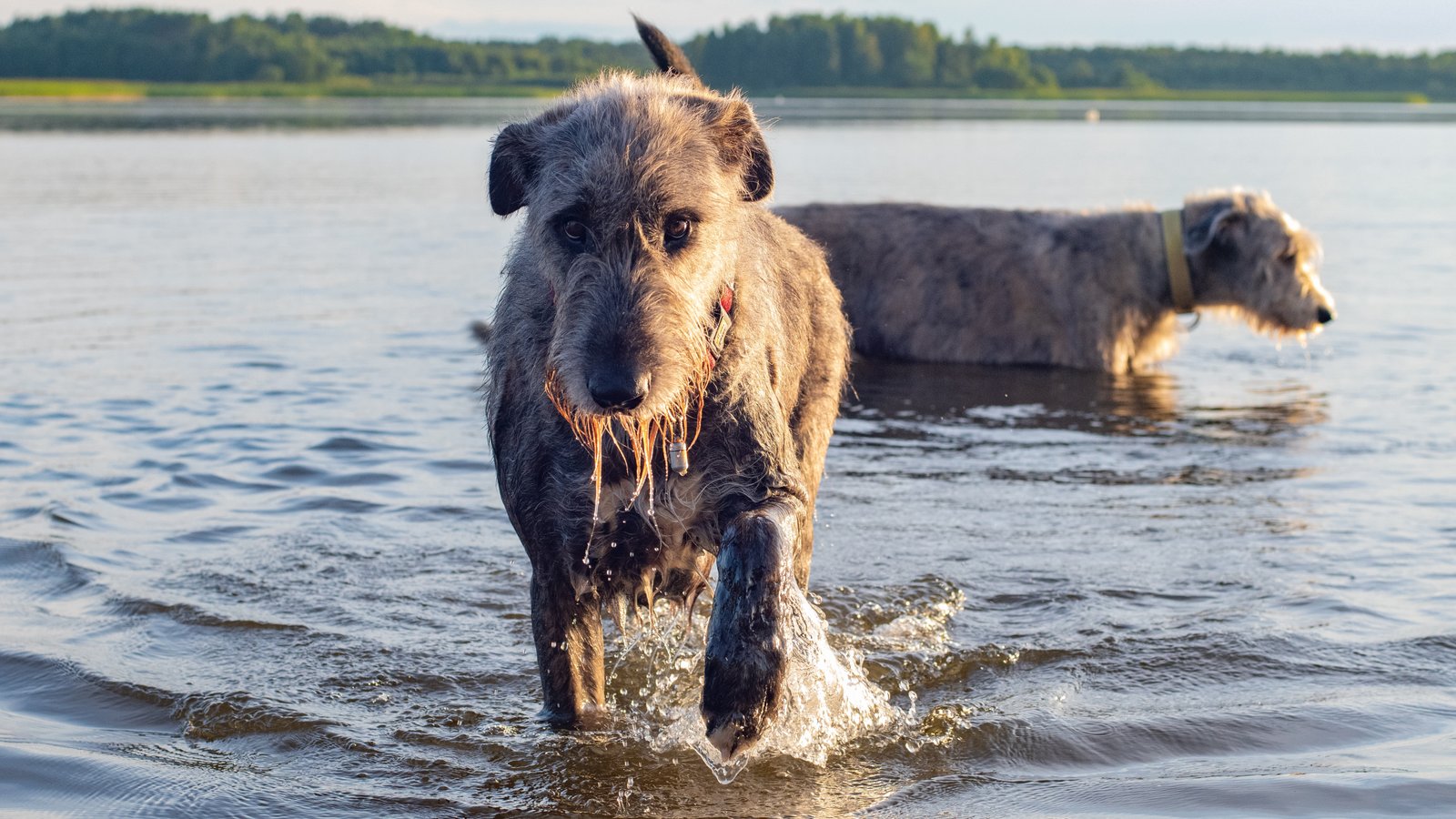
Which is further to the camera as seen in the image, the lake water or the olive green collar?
the olive green collar

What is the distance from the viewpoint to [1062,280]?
11734mm

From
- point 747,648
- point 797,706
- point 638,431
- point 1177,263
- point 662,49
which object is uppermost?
point 662,49

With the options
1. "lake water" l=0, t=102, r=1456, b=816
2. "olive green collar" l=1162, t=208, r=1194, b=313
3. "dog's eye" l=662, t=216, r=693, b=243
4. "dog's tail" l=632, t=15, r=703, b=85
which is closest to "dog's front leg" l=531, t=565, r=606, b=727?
"lake water" l=0, t=102, r=1456, b=816

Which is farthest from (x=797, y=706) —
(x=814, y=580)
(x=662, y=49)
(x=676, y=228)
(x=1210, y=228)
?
(x=1210, y=228)

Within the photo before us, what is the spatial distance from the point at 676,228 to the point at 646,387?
0.64m

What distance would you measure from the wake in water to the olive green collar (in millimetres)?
6621

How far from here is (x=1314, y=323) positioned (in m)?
11.6

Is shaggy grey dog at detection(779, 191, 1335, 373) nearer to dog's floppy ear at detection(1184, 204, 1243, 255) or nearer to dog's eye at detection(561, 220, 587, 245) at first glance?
dog's floppy ear at detection(1184, 204, 1243, 255)

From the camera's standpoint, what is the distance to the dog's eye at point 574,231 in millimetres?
4301

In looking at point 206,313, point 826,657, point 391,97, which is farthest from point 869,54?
point 826,657

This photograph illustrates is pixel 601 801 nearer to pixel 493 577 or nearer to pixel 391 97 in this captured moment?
pixel 493 577

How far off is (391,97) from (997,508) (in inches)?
3937

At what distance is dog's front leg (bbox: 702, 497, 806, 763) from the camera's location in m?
4.37

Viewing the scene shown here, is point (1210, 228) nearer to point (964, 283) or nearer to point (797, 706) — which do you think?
point (964, 283)
